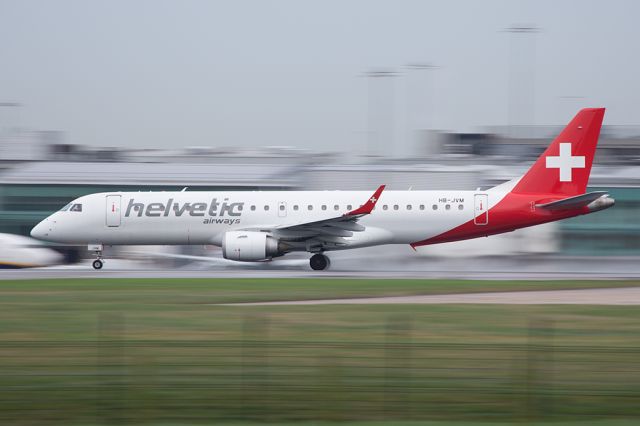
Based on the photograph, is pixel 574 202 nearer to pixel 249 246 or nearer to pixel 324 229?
pixel 324 229

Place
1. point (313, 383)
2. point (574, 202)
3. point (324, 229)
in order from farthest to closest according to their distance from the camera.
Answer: point (324, 229), point (574, 202), point (313, 383)

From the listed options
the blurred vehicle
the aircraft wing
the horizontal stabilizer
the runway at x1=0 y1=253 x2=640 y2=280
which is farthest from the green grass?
the blurred vehicle

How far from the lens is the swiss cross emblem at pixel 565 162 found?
32656 mm

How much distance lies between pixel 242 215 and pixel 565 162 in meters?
12.1

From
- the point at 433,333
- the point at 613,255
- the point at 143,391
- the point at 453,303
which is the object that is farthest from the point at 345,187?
the point at 143,391

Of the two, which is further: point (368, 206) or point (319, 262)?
point (319, 262)

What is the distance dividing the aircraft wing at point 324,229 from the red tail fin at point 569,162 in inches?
238

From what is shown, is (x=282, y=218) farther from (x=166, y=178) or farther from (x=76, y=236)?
(x=166, y=178)

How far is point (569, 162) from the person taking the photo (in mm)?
32719

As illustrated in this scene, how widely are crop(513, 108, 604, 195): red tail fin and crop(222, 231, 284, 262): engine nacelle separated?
30.4ft

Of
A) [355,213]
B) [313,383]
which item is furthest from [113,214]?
[313,383]

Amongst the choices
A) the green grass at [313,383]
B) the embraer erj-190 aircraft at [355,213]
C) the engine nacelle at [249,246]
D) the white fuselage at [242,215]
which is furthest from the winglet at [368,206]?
the green grass at [313,383]

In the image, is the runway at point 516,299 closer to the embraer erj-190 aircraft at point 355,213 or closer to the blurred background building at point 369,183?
the embraer erj-190 aircraft at point 355,213

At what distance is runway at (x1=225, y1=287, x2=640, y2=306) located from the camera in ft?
71.2
